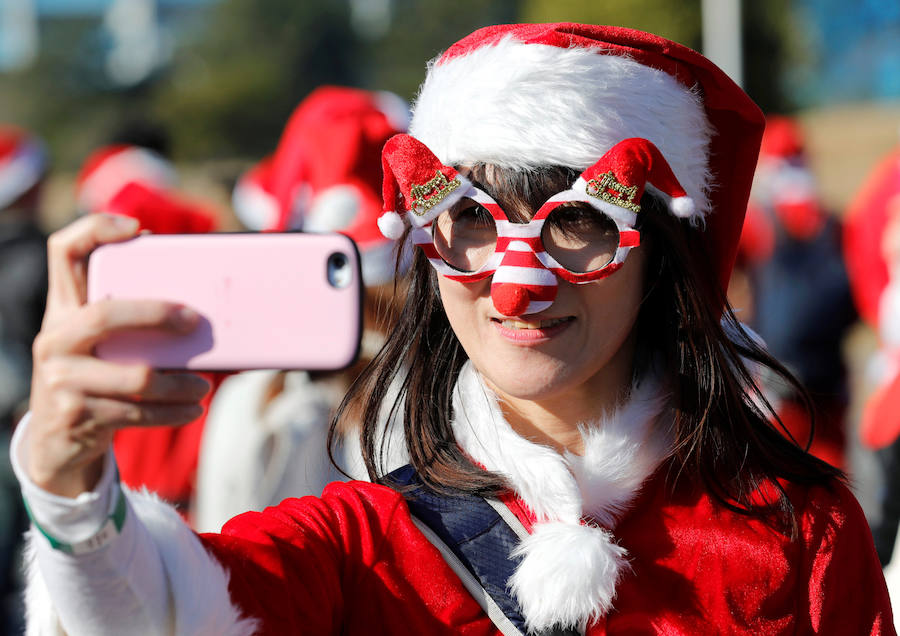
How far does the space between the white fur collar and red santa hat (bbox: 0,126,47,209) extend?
4.35 m

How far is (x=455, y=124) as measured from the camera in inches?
87.7

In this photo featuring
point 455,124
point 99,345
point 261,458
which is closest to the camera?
point 99,345

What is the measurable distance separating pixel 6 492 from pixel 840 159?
2017 centimetres

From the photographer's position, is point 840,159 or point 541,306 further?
point 840,159

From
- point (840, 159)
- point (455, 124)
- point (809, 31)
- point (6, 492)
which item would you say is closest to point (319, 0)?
point (809, 31)

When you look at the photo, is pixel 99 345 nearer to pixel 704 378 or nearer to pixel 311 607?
pixel 311 607

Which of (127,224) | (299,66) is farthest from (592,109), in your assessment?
(299,66)

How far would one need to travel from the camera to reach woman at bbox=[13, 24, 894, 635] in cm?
207

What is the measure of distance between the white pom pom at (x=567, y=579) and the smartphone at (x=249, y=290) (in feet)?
2.16

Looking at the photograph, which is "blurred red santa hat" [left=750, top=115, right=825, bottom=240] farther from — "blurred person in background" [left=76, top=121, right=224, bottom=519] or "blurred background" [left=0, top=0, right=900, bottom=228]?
"blurred background" [left=0, top=0, right=900, bottom=228]

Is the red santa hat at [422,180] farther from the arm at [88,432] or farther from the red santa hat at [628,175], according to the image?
the arm at [88,432]

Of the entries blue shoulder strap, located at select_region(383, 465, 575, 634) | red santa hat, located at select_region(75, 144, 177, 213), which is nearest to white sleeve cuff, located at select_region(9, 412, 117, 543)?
blue shoulder strap, located at select_region(383, 465, 575, 634)

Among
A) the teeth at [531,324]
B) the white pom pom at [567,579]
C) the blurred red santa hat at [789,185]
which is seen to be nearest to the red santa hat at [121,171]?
the blurred red santa hat at [789,185]

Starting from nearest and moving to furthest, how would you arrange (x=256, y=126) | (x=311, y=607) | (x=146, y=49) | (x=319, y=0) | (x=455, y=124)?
1. (x=311, y=607)
2. (x=455, y=124)
3. (x=256, y=126)
4. (x=319, y=0)
5. (x=146, y=49)
